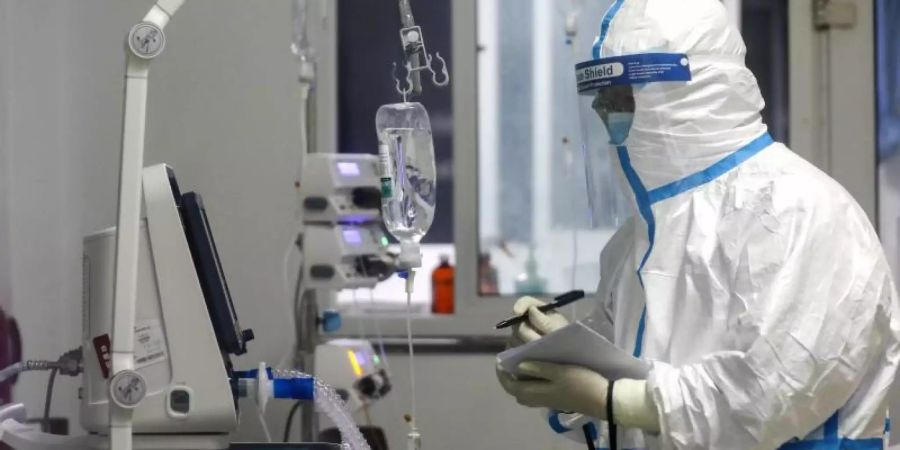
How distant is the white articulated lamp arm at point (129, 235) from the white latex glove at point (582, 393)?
2.10 feet

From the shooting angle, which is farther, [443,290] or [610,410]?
[443,290]

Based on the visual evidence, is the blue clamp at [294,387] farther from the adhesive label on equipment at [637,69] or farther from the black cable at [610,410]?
the adhesive label on equipment at [637,69]

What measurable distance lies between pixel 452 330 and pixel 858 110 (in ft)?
4.67

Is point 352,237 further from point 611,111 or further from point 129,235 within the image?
point 129,235

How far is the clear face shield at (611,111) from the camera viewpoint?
1.66 m

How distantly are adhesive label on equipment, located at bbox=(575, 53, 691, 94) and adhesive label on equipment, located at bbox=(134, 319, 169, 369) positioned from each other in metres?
0.83

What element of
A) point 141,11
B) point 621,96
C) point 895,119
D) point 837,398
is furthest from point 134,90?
point 895,119

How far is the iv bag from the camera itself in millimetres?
2025

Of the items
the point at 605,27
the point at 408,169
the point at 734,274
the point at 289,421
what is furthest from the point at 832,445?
the point at 289,421

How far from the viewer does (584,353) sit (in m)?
1.62

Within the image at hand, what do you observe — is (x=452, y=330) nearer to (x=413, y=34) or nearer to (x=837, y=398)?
(x=413, y=34)

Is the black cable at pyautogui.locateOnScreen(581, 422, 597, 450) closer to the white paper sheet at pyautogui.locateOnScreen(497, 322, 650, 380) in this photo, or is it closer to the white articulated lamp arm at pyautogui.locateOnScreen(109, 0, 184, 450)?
the white paper sheet at pyautogui.locateOnScreen(497, 322, 650, 380)

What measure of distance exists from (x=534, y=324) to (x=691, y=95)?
Result: 56 centimetres

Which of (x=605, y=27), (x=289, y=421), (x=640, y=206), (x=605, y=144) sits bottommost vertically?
(x=289, y=421)
